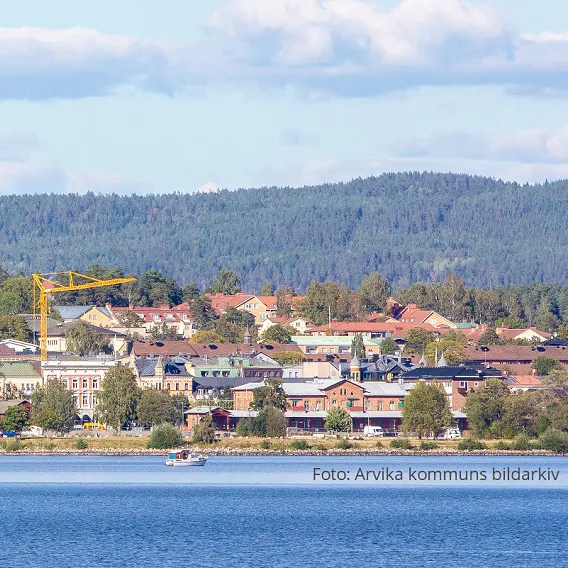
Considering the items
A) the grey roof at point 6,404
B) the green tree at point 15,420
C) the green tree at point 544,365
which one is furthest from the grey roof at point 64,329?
the green tree at point 15,420

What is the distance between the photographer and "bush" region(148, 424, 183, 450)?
114500 millimetres

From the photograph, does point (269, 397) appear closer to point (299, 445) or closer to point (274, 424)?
point (274, 424)

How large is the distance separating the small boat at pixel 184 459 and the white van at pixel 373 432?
2611 cm

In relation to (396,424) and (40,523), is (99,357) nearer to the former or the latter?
(396,424)

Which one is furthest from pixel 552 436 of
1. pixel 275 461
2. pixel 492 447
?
pixel 275 461

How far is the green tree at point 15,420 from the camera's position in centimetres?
12794

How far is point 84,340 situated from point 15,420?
48.1m

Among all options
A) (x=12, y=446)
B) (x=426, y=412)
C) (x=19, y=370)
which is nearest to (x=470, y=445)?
(x=426, y=412)

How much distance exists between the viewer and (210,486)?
286 ft

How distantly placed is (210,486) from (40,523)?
70.2ft

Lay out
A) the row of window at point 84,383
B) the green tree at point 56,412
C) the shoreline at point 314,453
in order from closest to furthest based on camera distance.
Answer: the shoreline at point 314,453, the green tree at point 56,412, the row of window at point 84,383

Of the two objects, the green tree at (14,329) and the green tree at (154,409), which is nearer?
the green tree at (154,409)

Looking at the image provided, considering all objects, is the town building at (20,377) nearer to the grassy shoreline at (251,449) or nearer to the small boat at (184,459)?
the grassy shoreline at (251,449)

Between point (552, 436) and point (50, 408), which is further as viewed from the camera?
point (50, 408)
